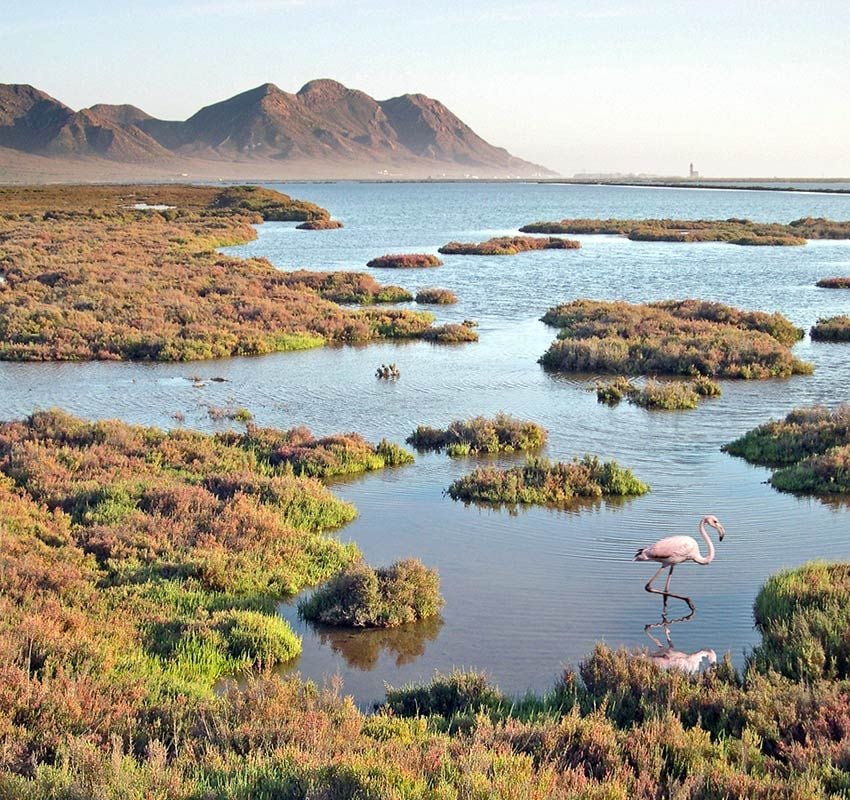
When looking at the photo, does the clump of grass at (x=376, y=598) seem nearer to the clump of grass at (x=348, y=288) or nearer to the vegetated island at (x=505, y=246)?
the clump of grass at (x=348, y=288)

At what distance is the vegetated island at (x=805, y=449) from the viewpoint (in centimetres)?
1798

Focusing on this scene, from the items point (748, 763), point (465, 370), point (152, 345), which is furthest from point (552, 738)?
point (152, 345)

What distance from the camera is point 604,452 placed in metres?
20.6

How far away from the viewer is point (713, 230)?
87125 mm

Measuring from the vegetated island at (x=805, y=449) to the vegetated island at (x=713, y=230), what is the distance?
58.5 meters

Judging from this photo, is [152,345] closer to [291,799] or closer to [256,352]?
[256,352]

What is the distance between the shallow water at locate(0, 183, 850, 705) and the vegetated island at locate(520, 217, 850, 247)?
32.9 meters

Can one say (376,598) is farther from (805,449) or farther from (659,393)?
(659,393)

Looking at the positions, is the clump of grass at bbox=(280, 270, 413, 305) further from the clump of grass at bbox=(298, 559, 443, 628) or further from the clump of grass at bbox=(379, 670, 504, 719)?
the clump of grass at bbox=(379, 670, 504, 719)

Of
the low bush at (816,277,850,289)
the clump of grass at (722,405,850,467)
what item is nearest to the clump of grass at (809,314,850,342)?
the low bush at (816,277,850,289)

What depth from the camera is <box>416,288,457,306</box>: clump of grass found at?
44.0 metres

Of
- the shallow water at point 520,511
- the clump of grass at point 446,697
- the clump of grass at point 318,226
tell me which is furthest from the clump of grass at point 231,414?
the clump of grass at point 318,226

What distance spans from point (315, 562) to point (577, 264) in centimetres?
4971

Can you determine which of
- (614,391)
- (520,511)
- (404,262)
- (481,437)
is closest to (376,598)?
(520,511)
